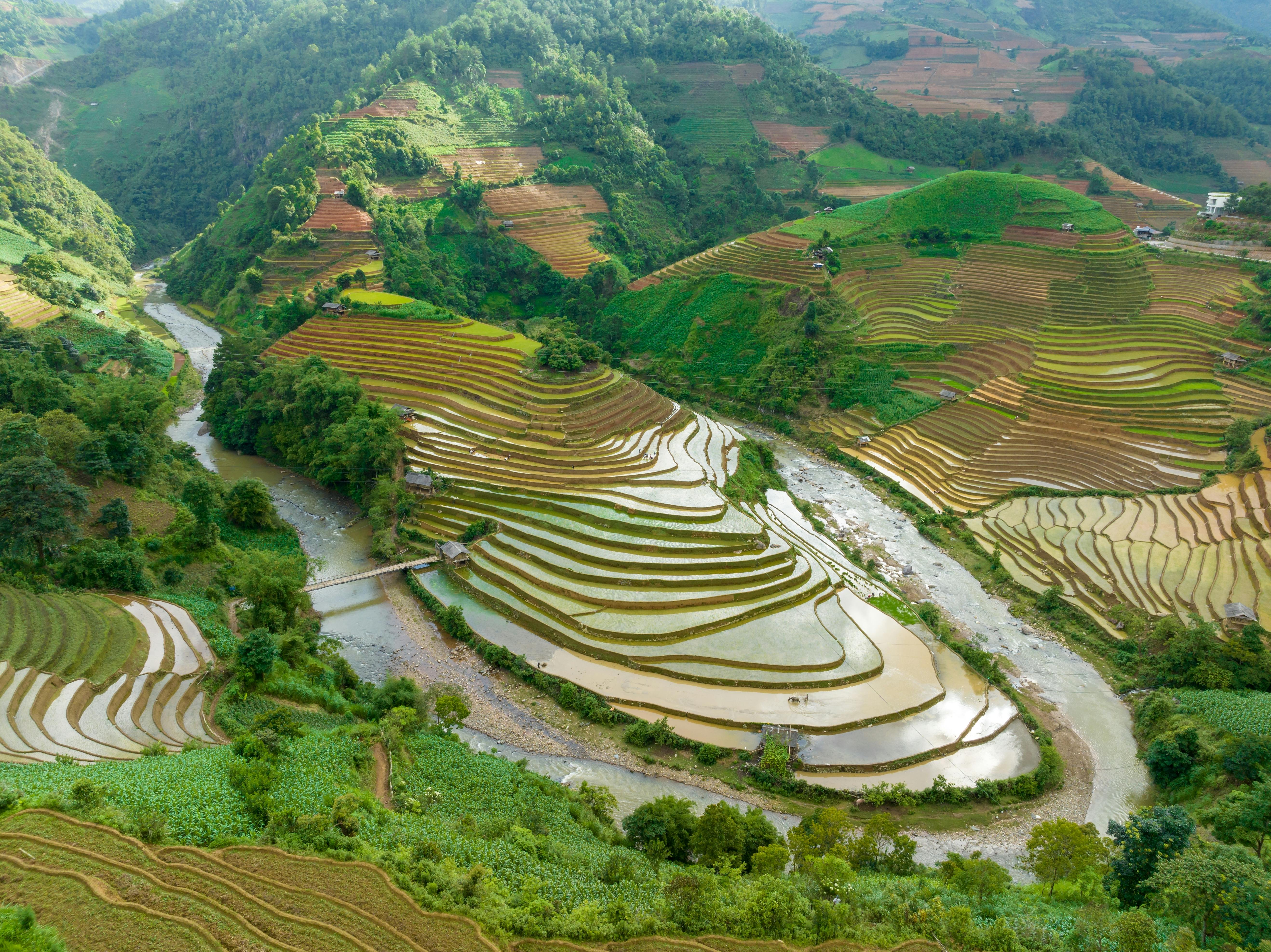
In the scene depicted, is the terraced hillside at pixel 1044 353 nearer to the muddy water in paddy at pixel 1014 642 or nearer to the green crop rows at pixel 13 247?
the muddy water in paddy at pixel 1014 642

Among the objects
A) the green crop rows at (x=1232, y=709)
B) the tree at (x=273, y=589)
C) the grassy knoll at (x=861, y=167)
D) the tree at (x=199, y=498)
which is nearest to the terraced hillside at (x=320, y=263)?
the tree at (x=199, y=498)

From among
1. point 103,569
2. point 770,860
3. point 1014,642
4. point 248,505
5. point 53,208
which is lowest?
point 1014,642

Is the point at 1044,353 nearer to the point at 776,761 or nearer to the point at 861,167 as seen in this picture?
the point at 776,761

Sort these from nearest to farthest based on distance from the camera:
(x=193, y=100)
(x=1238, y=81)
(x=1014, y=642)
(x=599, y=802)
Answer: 1. (x=599, y=802)
2. (x=1014, y=642)
3. (x=193, y=100)
4. (x=1238, y=81)

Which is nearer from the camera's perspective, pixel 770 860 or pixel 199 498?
pixel 770 860

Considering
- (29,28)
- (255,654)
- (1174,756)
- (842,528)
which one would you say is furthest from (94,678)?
(29,28)
